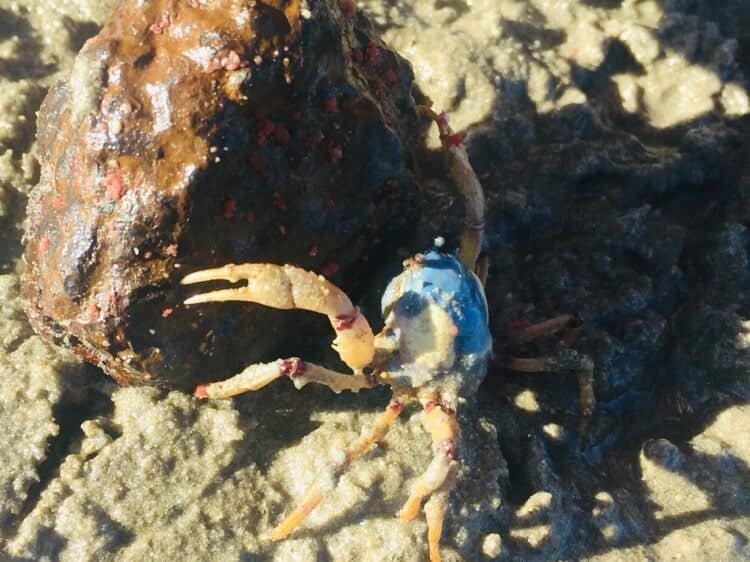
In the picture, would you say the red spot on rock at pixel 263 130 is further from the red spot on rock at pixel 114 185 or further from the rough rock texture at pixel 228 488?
the rough rock texture at pixel 228 488

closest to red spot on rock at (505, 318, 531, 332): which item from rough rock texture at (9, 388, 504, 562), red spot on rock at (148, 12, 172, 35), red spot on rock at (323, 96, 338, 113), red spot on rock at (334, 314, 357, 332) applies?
rough rock texture at (9, 388, 504, 562)

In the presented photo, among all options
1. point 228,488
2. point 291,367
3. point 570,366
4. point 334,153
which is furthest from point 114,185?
point 570,366

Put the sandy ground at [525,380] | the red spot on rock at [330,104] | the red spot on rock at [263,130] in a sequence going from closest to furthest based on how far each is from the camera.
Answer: the red spot on rock at [263,130] < the red spot on rock at [330,104] < the sandy ground at [525,380]

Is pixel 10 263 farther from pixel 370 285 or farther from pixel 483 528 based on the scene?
pixel 483 528

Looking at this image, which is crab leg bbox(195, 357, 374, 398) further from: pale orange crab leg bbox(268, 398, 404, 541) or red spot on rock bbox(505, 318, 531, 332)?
red spot on rock bbox(505, 318, 531, 332)

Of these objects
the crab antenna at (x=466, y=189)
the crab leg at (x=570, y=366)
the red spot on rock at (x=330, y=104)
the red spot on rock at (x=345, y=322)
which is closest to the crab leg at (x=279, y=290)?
the red spot on rock at (x=345, y=322)

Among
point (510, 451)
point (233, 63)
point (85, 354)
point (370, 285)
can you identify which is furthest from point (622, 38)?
point (85, 354)
